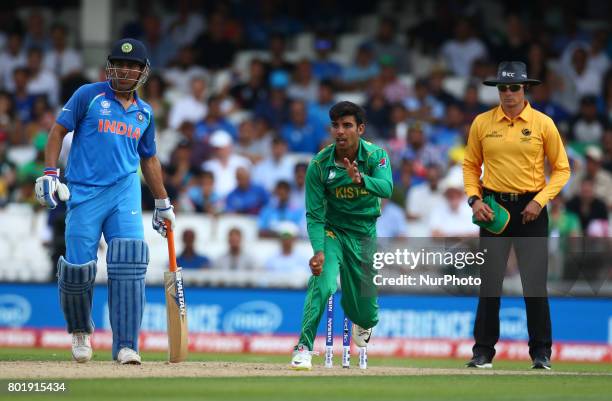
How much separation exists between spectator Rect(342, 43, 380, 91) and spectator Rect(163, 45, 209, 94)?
219 cm

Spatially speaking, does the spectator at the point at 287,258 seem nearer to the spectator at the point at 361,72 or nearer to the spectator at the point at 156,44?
the spectator at the point at 361,72

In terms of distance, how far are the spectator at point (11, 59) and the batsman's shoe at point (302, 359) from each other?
12114 mm

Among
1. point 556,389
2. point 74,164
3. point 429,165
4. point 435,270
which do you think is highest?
point 429,165

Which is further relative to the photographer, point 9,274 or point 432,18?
point 432,18

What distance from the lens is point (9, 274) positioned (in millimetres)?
16578

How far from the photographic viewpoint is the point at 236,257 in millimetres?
16594

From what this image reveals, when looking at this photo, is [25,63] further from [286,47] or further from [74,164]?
[74,164]

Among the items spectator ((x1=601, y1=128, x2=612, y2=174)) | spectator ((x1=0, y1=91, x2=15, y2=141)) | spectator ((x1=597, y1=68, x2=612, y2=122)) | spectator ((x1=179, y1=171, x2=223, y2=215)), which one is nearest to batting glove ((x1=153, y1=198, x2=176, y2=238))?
spectator ((x1=179, y1=171, x2=223, y2=215))

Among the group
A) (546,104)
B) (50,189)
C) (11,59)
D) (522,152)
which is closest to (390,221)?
(546,104)

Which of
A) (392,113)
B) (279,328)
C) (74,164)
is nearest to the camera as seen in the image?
(74,164)

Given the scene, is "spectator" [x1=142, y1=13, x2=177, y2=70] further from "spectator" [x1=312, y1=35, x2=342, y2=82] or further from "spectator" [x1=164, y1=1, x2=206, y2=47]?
"spectator" [x1=312, y1=35, x2=342, y2=82]

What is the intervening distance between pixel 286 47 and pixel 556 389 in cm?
1343

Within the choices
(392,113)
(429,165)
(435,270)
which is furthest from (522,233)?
(392,113)

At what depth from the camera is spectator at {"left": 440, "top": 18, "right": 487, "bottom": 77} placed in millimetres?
20562
